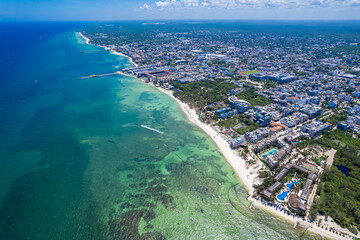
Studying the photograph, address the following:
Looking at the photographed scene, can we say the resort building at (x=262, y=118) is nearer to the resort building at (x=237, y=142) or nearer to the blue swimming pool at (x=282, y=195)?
the resort building at (x=237, y=142)

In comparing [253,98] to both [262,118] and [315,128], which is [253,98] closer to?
[262,118]

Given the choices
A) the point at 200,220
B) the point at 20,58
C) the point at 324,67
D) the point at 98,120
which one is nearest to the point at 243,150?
the point at 200,220

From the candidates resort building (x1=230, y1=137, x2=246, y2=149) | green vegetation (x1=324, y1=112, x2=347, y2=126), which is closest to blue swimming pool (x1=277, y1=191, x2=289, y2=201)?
resort building (x1=230, y1=137, x2=246, y2=149)

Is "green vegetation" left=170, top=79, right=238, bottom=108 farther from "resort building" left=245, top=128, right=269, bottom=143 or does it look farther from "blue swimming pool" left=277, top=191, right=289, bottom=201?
"blue swimming pool" left=277, top=191, right=289, bottom=201

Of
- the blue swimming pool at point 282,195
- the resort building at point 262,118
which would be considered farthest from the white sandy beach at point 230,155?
the resort building at point 262,118

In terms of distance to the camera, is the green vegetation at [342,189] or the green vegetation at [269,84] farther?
the green vegetation at [269,84]

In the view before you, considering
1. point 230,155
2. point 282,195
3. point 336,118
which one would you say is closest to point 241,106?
point 230,155
